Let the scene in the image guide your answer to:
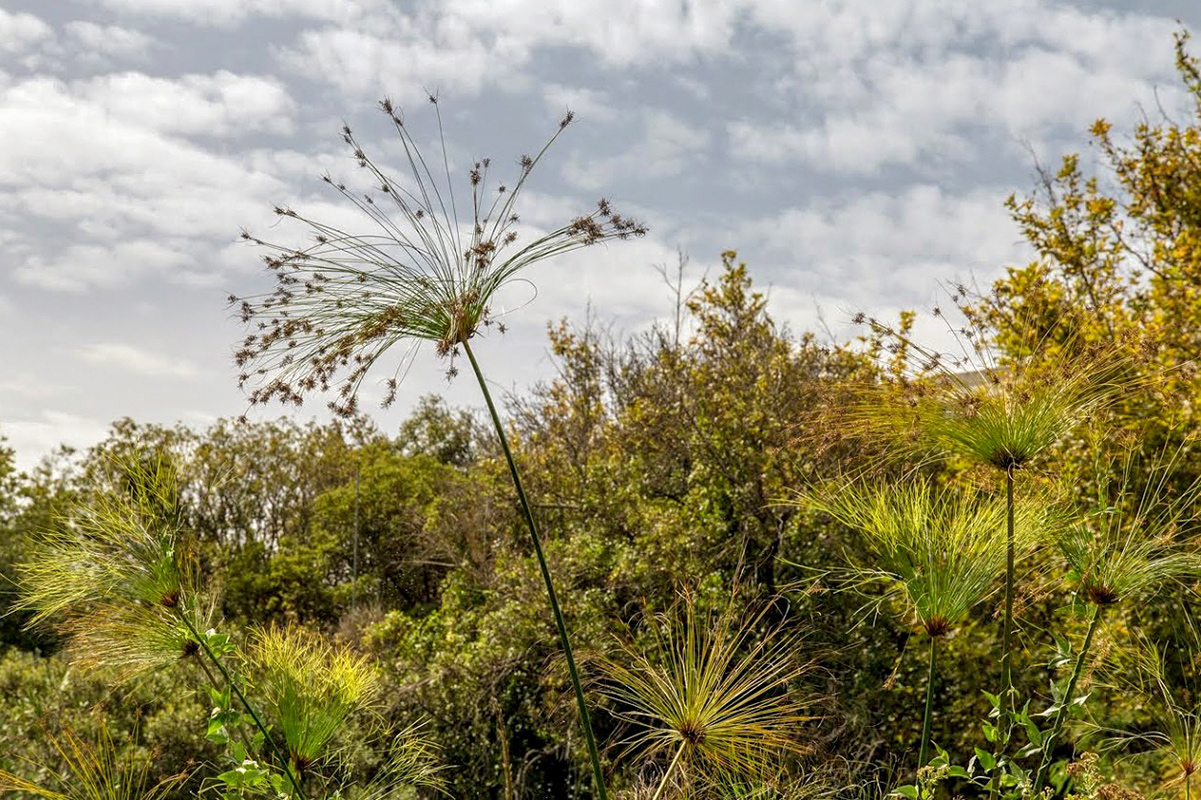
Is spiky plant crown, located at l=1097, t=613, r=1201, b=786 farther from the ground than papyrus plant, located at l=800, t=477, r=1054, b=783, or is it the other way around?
papyrus plant, located at l=800, t=477, r=1054, b=783

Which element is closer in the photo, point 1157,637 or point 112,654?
point 112,654

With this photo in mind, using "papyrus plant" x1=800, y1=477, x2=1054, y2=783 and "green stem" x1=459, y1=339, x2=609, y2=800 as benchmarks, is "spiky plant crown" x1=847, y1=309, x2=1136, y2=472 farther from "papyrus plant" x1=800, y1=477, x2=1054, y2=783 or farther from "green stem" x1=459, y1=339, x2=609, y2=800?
"green stem" x1=459, y1=339, x2=609, y2=800

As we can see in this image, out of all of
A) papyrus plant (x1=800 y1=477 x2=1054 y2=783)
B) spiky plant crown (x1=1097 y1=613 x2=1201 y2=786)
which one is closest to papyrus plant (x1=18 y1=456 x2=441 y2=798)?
papyrus plant (x1=800 y1=477 x2=1054 y2=783)

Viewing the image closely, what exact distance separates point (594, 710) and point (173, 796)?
10.0 ft

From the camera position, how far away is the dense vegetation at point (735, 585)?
2.24 m

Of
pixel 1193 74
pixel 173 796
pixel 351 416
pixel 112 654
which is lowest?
pixel 173 796

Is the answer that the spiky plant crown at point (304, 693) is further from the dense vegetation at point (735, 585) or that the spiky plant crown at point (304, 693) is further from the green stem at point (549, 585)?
the green stem at point (549, 585)

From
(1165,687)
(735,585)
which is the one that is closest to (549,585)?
(735,585)

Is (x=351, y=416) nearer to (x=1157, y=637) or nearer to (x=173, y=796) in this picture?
(x=1157, y=637)

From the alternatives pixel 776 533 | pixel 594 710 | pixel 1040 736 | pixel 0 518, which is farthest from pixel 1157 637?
pixel 0 518

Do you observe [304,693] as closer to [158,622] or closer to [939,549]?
[158,622]

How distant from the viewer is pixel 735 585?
2.62 m

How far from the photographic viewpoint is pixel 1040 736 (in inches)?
78.2

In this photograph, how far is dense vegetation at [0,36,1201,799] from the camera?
224 centimetres
